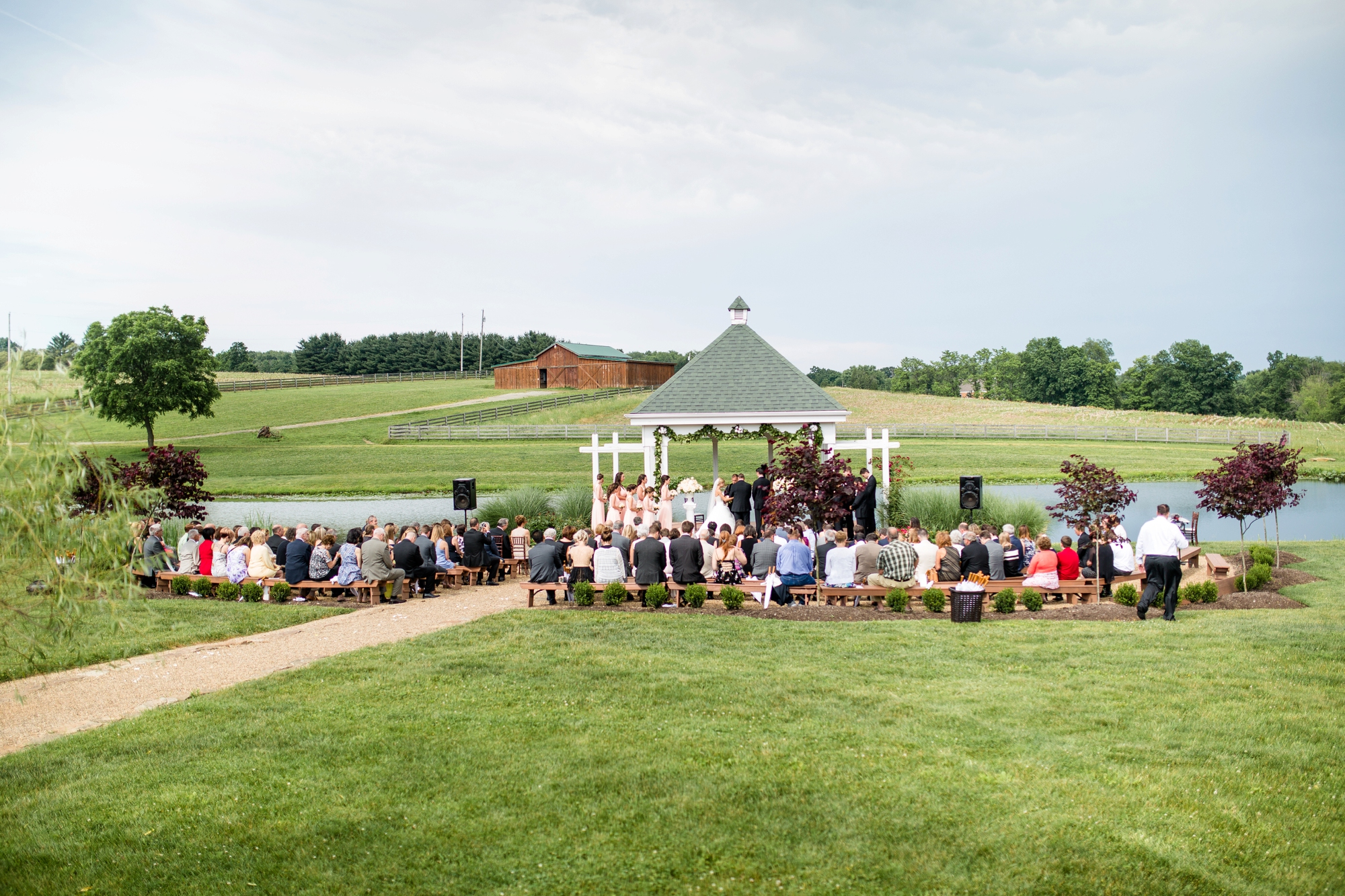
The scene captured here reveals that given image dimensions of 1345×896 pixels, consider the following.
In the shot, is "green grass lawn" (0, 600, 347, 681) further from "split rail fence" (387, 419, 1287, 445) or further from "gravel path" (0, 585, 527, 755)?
"split rail fence" (387, 419, 1287, 445)

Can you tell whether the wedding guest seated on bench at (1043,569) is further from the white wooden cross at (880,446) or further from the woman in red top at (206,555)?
the woman in red top at (206,555)

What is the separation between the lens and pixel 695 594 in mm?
12867

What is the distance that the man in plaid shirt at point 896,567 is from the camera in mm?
13000

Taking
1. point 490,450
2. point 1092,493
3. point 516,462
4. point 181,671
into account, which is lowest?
point 181,671

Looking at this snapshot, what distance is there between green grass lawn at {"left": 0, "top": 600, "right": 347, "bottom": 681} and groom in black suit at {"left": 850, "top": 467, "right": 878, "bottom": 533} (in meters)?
9.08

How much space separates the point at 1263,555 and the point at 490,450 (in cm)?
3562

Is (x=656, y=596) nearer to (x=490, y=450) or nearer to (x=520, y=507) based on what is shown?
(x=520, y=507)

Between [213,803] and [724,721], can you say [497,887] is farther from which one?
[724,721]

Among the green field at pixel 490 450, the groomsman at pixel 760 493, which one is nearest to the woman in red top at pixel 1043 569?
the groomsman at pixel 760 493

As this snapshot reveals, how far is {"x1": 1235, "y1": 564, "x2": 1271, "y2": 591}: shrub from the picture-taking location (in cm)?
1412

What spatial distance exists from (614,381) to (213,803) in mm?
65985

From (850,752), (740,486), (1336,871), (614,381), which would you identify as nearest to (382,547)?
(740,486)

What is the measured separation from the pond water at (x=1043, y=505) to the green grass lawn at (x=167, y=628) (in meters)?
9.27

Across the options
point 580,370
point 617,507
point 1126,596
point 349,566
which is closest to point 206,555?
point 349,566
